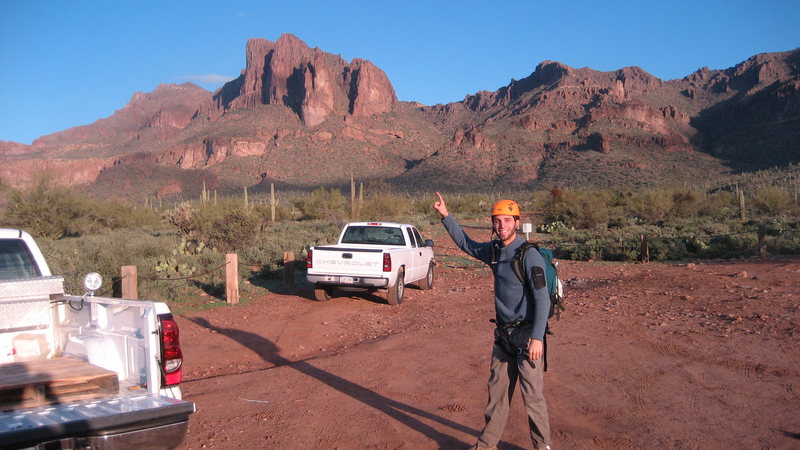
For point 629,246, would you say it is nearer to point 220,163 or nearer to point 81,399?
point 81,399

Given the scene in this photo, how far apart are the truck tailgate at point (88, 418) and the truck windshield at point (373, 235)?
928cm

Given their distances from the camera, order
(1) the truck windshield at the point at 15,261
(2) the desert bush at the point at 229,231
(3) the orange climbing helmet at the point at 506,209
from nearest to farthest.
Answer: (3) the orange climbing helmet at the point at 506,209 → (1) the truck windshield at the point at 15,261 → (2) the desert bush at the point at 229,231

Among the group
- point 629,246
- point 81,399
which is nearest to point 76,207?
point 629,246

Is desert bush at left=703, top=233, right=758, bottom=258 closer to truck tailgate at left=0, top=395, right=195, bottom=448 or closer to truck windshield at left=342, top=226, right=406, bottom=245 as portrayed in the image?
truck windshield at left=342, top=226, right=406, bottom=245

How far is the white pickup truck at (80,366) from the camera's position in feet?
10.9

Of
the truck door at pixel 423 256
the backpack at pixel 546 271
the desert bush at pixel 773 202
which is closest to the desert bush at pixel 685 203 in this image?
the desert bush at pixel 773 202

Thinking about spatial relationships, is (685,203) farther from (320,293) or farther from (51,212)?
(51,212)

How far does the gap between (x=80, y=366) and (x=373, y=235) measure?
9.06 meters

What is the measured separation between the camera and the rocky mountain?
249ft

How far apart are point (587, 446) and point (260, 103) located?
13219 centimetres

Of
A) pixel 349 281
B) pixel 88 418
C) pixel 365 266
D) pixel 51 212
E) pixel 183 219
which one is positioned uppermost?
pixel 51 212

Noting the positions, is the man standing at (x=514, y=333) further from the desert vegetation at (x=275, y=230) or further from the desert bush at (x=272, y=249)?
the desert bush at (x=272, y=249)

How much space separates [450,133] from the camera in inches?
4808

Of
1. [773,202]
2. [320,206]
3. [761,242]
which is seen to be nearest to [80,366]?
[761,242]
